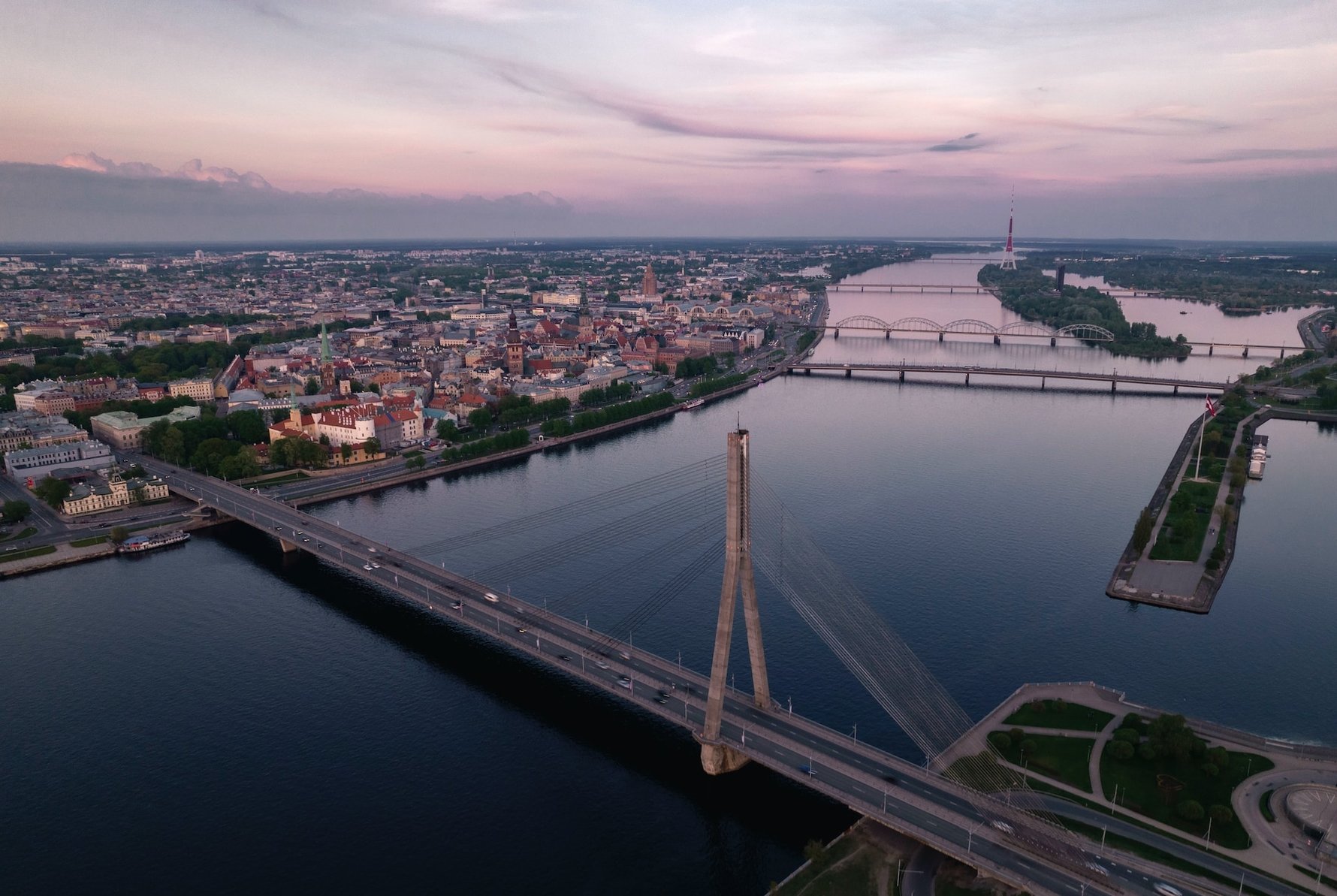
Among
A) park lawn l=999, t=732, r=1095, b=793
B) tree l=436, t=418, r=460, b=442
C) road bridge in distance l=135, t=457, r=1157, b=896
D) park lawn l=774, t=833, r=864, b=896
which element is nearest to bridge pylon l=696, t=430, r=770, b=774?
road bridge in distance l=135, t=457, r=1157, b=896

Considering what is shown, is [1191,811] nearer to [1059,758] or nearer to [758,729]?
[1059,758]

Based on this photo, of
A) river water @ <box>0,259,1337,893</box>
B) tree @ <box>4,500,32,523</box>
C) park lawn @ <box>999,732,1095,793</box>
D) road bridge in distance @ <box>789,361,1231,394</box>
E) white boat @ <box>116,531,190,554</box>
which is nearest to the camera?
river water @ <box>0,259,1337,893</box>

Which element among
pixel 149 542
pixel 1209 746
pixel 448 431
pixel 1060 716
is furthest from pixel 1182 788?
pixel 448 431

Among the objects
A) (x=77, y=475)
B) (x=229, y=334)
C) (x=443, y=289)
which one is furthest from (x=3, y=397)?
(x=443, y=289)

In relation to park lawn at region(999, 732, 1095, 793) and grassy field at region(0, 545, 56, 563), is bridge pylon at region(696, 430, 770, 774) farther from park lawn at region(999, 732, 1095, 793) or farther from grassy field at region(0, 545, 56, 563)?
grassy field at region(0, 545, 56, 563)

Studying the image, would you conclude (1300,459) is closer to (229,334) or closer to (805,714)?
(805,714)

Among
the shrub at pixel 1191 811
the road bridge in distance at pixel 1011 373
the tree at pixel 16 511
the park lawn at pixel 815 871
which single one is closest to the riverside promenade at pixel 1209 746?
the shrub at pixel 1191 811
